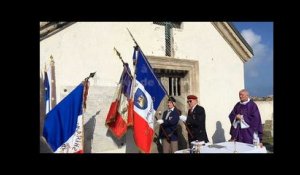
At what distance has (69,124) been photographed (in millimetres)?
5496

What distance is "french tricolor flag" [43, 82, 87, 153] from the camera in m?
5.32

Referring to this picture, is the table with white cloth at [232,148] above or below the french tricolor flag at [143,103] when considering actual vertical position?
below

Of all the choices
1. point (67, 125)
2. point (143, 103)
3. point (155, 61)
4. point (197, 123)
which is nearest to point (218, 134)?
point (197, 123)

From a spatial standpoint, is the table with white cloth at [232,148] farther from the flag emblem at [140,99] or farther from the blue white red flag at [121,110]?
the blue white red flag at [121,110]

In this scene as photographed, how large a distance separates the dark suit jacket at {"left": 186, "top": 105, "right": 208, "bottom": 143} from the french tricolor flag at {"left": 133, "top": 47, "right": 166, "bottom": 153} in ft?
2.78

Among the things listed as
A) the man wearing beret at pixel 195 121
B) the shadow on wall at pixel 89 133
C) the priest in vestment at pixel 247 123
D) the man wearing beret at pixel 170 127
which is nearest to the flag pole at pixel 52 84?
the shadow on wall at pixel 89 133

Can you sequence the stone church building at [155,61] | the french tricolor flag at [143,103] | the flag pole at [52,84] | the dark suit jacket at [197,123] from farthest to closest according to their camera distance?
1. the dark suit jacket at [197,123]
2. the french tricolor flag at [143,103]
3. the stone church building at [155,61]
4. the flag pole at [52,84]

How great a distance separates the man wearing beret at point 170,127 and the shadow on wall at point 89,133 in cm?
131

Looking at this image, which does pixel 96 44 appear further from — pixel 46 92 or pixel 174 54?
pixel 174 54

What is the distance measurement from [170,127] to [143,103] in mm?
969

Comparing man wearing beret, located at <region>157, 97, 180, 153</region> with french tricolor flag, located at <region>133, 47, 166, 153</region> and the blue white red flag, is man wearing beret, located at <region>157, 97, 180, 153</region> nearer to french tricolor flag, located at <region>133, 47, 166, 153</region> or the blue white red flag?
french tricolor flag, located at <region>133, 47, 166, 153</region>

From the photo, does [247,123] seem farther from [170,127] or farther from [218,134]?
[218,134]

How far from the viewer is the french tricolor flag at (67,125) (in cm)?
532

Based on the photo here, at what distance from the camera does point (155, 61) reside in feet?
24.2
